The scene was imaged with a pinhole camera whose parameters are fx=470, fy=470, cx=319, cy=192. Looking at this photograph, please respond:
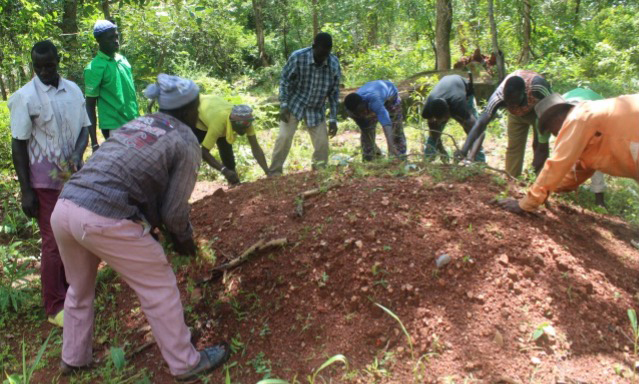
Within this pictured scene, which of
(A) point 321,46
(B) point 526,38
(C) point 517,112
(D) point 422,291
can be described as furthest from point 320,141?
(B) point 526,38

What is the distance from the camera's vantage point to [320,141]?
502cm

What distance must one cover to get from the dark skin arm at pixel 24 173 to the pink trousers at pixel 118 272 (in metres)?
0.82

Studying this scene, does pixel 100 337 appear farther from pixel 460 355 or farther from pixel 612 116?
pixel 612 116

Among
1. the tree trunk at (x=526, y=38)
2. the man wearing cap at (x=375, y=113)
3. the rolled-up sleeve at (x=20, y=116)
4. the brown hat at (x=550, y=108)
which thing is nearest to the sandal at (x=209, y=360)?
the rolled-up sleeve at (x=20, y=116)

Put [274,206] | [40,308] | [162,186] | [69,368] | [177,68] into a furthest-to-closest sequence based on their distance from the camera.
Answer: [177,68], [274,206], [40,308], [69,368], [162,186]

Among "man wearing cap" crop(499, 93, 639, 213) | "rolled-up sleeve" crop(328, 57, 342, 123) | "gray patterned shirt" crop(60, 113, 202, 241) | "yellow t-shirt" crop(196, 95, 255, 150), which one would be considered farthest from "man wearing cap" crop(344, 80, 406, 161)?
"gray patterned shirt" crop(60, 113, 202, 241)

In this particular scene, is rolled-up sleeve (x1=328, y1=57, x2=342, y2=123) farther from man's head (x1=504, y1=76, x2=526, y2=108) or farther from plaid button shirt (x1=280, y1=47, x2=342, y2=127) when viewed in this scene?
man's head (x1=504, y1=76, x2=526, y2=108)

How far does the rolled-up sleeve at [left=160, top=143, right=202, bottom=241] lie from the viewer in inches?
88.2

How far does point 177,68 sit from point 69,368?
10.4 meters

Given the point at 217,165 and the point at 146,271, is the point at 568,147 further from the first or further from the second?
the point at 217,165

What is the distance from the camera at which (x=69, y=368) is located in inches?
101

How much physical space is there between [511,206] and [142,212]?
7.37 ft

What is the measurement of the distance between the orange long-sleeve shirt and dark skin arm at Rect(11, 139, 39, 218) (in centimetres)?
310

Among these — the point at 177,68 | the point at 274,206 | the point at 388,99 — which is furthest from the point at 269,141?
the point at 177,68
